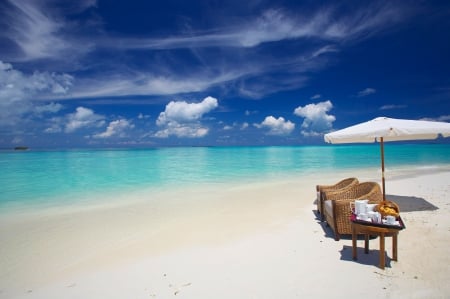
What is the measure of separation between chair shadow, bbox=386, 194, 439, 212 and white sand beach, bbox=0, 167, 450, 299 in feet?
0.07

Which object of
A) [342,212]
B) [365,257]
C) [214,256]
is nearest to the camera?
[365,257]

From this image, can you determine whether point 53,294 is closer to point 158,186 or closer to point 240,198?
point 240,198

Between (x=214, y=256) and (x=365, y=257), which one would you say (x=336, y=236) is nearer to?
(x=365, y=257)

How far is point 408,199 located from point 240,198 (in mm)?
5231

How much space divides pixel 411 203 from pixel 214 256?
20.3ft

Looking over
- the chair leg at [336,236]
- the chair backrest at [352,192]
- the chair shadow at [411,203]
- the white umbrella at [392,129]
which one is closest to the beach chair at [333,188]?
the chair backrest at [352,192]

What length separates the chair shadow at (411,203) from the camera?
6.68 meters

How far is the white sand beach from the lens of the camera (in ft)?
11.1

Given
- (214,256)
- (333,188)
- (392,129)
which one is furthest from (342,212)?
(214,256)

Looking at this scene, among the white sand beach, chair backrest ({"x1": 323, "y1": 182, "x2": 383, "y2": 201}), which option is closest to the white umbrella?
chair backrest ({"x1": 323, "y1": 182, "x2": 383, "y2": 201})

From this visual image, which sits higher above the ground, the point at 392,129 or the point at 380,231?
the point at 392,129

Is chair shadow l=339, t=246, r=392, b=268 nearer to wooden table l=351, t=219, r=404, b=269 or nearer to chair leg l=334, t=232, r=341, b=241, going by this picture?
wooden table l=351, t=219, r=404, b=269

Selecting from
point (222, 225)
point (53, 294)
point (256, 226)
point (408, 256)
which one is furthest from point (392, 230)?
point (53, 294)

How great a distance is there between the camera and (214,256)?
14.6 feet
